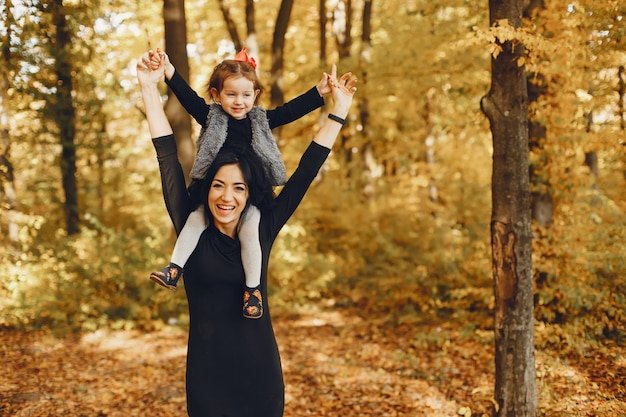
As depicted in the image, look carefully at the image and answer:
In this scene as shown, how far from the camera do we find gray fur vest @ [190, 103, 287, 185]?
2117mm


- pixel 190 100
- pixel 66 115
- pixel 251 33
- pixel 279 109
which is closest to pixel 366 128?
pixel 251 33

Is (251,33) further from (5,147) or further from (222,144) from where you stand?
(222,144)

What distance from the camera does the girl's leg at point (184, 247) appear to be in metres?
2.11

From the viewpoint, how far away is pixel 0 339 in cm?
716

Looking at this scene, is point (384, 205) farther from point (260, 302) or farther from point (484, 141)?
point (260, 302)

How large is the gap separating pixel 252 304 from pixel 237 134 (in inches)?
28.5

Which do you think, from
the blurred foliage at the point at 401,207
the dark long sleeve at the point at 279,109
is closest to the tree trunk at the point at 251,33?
the blurred foliage at the point at 401,207

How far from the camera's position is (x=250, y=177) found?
2.12m

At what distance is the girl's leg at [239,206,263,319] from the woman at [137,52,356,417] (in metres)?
0.05

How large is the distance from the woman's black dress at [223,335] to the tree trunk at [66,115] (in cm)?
848

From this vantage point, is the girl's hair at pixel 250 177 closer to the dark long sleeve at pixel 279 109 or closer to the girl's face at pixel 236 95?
the girl's face at pixel 236 95

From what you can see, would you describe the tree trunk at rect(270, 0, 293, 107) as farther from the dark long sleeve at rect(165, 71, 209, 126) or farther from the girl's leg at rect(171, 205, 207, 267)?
the girl's leg at rect(171, 205, 207, 267)

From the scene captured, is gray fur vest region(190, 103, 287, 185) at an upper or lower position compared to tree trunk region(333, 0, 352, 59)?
lower

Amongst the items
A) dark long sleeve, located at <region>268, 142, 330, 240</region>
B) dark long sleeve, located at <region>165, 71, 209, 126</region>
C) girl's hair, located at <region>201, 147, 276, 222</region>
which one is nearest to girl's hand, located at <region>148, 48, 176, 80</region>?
dark long sleeve, located at <region>165, 71, 209, 126</region>
